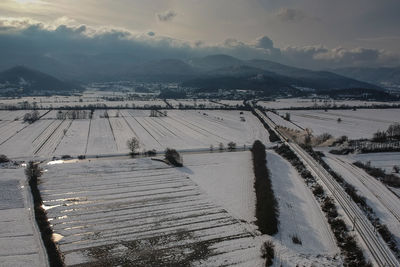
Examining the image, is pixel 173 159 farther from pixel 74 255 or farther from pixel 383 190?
pixel 383 190

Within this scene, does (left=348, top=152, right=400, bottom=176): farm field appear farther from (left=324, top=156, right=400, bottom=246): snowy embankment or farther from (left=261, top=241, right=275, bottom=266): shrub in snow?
(left=261, top=241, right=275, bottom=266): shrub in snow

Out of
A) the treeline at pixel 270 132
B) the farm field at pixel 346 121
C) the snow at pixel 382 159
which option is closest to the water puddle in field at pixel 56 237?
the snow at pixel 382 159

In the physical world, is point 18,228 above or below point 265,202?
below

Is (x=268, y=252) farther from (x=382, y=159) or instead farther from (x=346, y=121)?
(x=346, y=121)

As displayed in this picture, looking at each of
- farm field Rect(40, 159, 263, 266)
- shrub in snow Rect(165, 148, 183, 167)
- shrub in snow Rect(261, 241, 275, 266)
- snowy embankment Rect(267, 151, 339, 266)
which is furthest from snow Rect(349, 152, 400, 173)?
shrub in snow Rect(261, 241, 275, 266)

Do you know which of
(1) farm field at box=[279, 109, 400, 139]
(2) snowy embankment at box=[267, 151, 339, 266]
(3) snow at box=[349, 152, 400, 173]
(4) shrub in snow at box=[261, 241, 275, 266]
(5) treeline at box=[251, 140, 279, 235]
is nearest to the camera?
(4) shrub in snow at box=[261, 241, 275, 266]

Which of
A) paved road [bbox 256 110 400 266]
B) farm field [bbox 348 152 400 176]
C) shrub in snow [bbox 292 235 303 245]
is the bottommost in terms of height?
shrub in snow [bbox 292 235 303 245]

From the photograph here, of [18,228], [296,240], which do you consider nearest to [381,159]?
[296,240]
